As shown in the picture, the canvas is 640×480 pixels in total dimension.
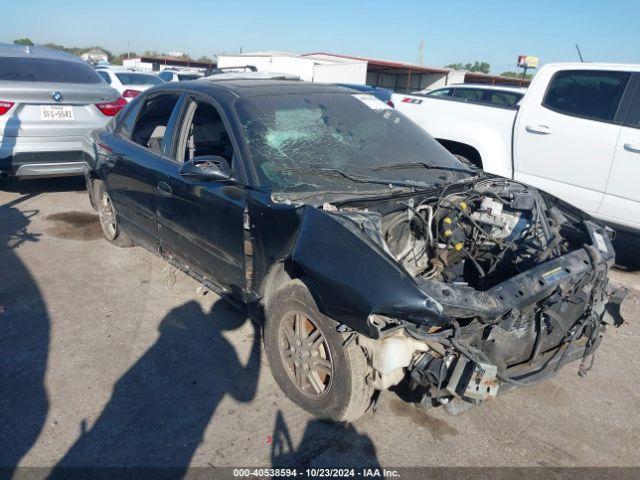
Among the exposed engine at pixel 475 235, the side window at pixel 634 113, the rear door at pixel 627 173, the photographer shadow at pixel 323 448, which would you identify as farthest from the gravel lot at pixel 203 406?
the side window at pixel 634 113

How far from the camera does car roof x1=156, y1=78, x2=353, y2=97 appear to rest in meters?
3.66

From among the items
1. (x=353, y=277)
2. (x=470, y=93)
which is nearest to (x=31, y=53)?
(x=353, y=277)

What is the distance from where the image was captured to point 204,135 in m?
4.07

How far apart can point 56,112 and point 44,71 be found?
76 cm

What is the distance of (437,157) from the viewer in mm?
3953

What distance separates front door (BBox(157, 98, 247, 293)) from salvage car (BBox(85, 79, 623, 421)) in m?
0.01

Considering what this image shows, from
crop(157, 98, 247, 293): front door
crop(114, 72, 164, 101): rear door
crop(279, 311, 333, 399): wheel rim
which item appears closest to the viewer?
crop(279, 311, 333, 399): wheel rim

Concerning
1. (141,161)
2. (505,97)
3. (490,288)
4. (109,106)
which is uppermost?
(505,97)

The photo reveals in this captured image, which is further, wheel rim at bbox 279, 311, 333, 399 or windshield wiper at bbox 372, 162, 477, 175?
windshield wiper at bbox 372, 162, 477, 175

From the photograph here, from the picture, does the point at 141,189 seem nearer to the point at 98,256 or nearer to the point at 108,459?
the point at 98,256

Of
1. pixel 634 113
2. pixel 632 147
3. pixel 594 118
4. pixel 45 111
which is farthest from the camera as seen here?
pixel 45 111

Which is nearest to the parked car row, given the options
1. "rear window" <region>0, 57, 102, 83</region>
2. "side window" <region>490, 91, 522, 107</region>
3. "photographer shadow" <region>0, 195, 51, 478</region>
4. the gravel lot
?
the gravel lot

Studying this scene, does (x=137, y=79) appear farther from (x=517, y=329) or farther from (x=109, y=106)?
(x=517, y=329)

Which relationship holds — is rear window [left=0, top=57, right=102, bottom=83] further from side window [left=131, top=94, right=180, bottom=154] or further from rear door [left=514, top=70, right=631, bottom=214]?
rear door [left=514, top=70, right=631, bottom=214]
